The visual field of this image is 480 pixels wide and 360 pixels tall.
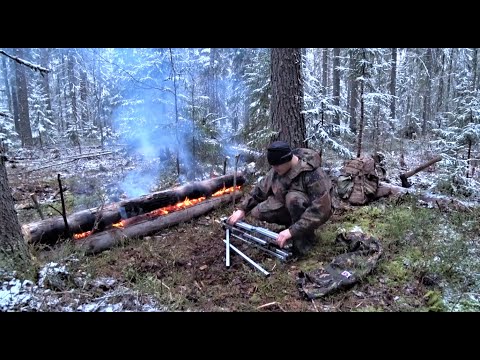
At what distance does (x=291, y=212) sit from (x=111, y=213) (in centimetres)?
328

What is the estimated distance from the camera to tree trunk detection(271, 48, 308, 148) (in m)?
6.88

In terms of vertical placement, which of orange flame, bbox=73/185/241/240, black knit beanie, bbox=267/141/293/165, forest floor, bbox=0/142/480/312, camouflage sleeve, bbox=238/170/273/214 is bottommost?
forest floor, bbox=0/142/480/312

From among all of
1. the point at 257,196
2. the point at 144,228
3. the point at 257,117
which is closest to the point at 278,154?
the point at 257,196

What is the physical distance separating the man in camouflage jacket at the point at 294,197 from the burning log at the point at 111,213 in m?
1.99

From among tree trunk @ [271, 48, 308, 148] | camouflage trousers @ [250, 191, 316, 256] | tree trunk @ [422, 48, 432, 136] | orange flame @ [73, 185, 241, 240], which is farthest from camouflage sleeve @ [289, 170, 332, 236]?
tree trunk @ [422, 48, 432, 136]

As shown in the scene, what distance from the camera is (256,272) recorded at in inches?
180

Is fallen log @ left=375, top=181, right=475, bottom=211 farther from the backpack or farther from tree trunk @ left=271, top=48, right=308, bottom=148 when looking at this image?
tree trunk @ left=271, top=48, right=308, bottom=148

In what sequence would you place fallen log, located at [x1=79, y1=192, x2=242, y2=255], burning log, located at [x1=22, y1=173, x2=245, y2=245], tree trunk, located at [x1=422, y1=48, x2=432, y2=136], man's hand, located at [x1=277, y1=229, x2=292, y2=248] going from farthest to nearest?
tree trunk, located at [x1=422, y1=48, x2=432, y2=136], fallen log, located at [x1=79, y1=192, x2=242, y2=255], burning log, located at [x1=22, y1=173, x2=245, y2=245], man's hand, located at [x1=277, y1=229, x2=292, y2=248]

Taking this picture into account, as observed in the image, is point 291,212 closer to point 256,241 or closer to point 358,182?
point 256,241

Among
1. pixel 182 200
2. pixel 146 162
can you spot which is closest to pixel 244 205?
pixel 182 200

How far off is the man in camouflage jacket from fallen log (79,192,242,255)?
5.53 feet

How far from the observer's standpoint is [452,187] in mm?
7590

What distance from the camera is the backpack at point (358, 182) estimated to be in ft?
22.7
